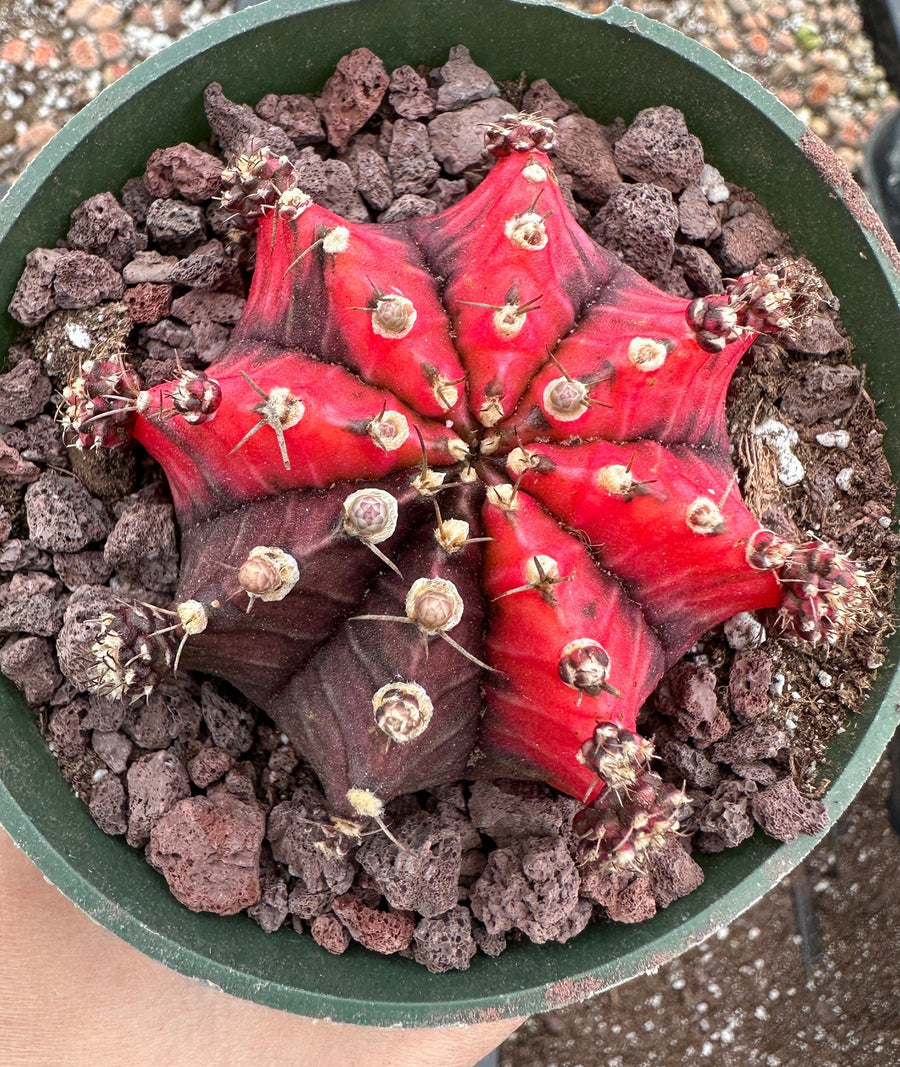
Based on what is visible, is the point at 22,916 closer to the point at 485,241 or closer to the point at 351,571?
the point at 351,571

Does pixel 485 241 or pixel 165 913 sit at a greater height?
pixel 485 241

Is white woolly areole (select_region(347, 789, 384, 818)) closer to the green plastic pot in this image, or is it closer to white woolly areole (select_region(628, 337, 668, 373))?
the green plastic pot

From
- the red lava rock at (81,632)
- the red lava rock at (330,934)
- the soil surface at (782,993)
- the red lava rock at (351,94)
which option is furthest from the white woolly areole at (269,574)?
the soil surface at (782,993)

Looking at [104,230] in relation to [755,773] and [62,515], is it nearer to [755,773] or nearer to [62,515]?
[62,515]

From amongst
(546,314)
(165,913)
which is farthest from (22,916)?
(546,314)

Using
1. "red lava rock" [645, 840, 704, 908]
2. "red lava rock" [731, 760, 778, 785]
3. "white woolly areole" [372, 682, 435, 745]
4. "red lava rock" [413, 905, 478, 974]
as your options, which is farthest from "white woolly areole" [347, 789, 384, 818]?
"red lava rock" [731, 760, 778, 785]
